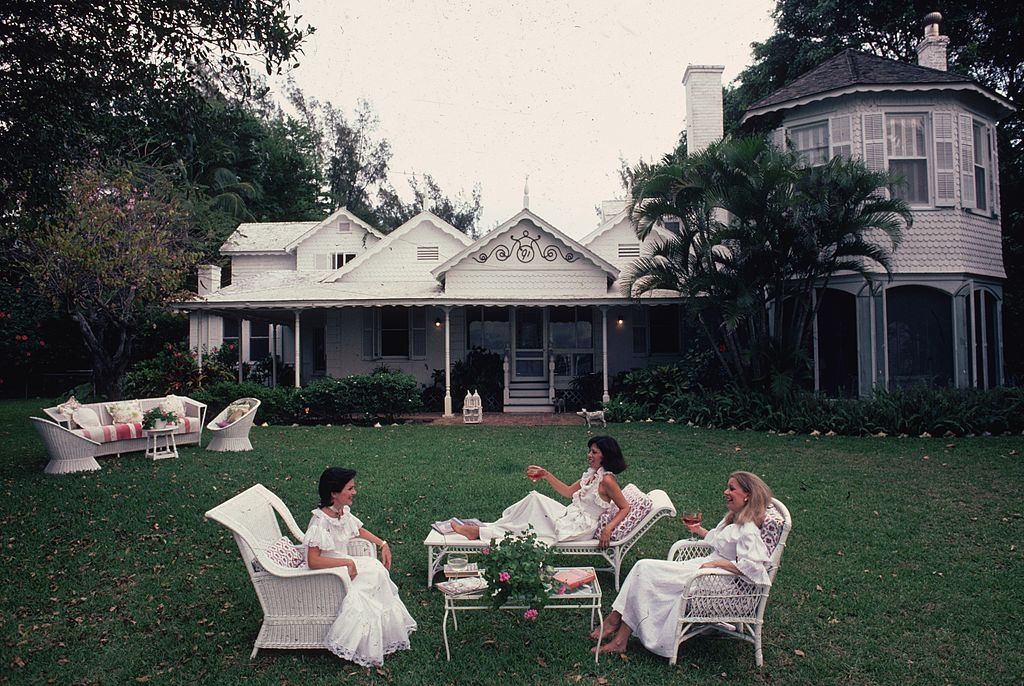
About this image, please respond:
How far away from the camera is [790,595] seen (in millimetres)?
6234

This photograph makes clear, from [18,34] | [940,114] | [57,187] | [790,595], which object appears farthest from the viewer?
[940,114]

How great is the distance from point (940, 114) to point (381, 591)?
1579 centimetres

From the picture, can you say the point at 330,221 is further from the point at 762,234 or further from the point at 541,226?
the point at 762,234

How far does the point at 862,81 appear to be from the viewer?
15469 mm

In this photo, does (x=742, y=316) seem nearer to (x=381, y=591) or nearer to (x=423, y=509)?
(x=423, y=509)

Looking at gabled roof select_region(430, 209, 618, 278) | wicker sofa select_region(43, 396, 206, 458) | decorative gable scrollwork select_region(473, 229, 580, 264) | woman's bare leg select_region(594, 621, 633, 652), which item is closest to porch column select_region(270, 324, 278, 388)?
gabled roof select_region(430, 209, 618, 278)

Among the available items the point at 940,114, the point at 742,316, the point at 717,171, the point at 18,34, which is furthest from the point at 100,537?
the point at 940,114

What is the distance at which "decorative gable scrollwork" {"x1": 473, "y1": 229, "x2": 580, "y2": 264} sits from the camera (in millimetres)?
19375

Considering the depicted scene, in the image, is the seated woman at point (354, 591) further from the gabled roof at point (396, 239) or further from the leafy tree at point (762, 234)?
the gabled roof at point (396, 239)

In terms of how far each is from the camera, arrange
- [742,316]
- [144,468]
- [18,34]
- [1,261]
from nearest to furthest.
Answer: [18,34], [144,468], [742,316], [1,261]

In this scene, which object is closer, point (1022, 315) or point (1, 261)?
point (1, 261)

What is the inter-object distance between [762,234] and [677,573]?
10831mm

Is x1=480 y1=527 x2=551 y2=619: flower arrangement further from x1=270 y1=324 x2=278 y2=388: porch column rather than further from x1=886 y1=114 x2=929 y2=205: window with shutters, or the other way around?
x1=270 y1=324 x2=278 y2=388: porch column

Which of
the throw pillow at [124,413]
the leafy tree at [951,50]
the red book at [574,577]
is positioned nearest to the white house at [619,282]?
the leafy tree at [951,50]
